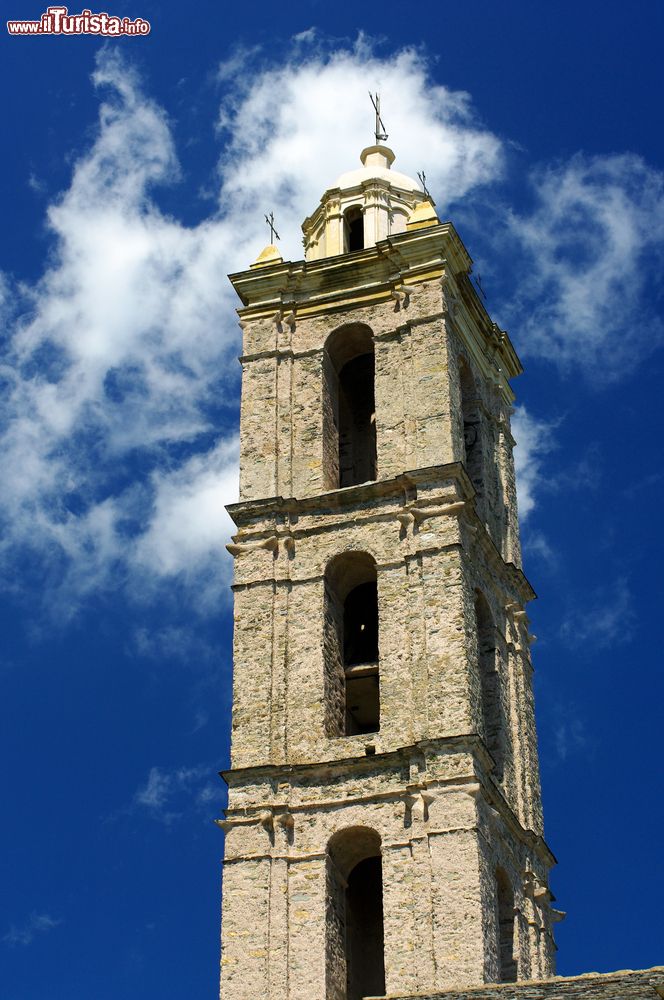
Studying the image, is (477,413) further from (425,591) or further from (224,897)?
(224,897)

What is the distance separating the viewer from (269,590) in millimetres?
35125

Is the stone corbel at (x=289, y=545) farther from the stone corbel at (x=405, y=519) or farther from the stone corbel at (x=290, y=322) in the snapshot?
the stone corbel at (x=290, y=322)

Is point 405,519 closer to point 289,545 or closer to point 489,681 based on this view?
point 289,545

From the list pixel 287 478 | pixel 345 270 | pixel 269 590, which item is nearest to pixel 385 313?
pixel 345 270

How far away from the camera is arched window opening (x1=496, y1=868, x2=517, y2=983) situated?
1291 inches

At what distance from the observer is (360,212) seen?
41.6 metres

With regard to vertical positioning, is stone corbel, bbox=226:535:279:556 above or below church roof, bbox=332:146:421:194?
below

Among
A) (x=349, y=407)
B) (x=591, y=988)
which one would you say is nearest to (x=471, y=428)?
(x=349, y=407)

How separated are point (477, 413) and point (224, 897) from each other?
1202cm

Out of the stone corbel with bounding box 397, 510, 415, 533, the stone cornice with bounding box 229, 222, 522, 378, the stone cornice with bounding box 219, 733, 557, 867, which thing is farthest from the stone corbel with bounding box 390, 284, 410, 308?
the stone cornice with bounding box 219, 733, 557, 867

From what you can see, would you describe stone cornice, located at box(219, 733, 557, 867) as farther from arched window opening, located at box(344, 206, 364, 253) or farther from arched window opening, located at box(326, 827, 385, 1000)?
arched window opening, located at box(344, 206, 364, 253)

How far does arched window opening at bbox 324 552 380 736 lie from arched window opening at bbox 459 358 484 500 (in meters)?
3.54

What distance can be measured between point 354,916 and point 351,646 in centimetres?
512

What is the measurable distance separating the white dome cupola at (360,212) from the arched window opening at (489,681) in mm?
8431
